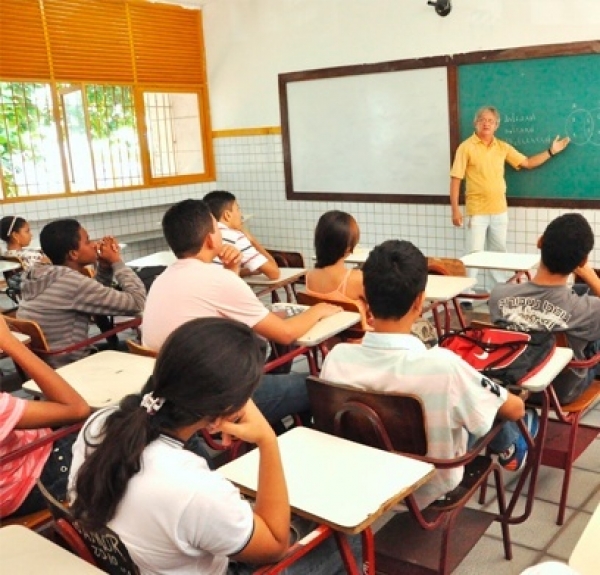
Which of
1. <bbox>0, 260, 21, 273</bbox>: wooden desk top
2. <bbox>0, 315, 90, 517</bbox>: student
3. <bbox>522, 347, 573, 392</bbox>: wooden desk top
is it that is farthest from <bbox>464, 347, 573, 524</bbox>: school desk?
<bbox>0, 260, 21, 273</bbox>: wooden desk top

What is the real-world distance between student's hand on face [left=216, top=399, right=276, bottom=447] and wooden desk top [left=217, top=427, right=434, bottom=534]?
0.18m

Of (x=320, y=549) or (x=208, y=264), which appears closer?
(x=320, y=549)

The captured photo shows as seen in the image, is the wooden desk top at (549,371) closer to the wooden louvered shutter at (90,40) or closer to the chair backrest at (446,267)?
the chair backrest at (446,267)

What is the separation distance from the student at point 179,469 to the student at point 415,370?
2.00 ft

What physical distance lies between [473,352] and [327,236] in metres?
1.00

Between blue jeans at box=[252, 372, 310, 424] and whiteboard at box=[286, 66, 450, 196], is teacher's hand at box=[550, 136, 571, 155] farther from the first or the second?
blue jeans at box=[252, 372, 310, 424]

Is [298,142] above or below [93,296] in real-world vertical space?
above

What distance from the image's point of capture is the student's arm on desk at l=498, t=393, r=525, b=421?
1.91 metres

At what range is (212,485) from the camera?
126cm

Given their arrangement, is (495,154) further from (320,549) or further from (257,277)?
(320,549)

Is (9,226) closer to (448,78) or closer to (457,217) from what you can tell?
(457,217)

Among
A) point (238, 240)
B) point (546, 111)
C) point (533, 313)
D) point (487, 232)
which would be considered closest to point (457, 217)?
point (487, 232)

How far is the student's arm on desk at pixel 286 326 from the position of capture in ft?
8.52

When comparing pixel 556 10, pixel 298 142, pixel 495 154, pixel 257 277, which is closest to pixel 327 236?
pixel 257 277
